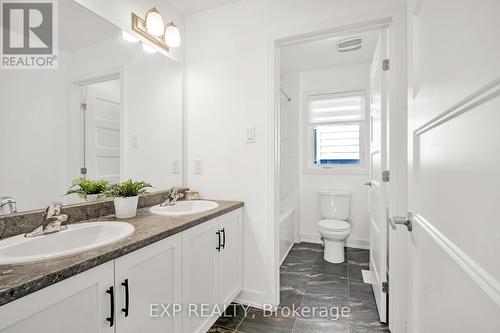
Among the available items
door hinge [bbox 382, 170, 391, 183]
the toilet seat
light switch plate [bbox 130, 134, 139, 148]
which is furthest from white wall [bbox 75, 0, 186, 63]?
the toilet seat

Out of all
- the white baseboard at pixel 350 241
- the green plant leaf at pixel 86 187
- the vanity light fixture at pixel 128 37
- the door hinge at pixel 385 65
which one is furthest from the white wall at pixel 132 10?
the white baseboard at pixel 350 241

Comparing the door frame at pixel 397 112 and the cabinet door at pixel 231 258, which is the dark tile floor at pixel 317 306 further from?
the door frame at pixel 397 112

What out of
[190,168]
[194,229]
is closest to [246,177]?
[190,168]

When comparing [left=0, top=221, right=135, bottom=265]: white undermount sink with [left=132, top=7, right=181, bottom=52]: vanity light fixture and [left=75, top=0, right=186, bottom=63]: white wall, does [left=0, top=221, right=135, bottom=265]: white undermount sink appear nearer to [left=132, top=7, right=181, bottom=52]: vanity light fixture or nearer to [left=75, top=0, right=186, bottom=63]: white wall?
[left=75, top=0, right=186, bottom=63]: white wall

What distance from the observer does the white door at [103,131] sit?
54.4 inches

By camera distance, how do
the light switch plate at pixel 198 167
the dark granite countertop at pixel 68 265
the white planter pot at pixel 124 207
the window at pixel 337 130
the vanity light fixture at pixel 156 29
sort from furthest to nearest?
the window at pixel 337 130 → the light switch plate at pixel 198 167 → the vanity light fixture at pixel 156 29 → the white planter pot at pixel 124 207 → the dark granite countertop at pixel 68 265

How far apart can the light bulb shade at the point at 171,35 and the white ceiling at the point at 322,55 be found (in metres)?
1.12

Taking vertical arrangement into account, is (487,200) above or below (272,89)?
below

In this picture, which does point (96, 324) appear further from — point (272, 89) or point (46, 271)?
point (272, 89)

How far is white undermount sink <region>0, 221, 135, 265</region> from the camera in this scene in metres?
0.78

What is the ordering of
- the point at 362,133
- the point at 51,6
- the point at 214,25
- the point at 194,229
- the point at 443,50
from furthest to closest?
the point at 362,133
the point at 214,25
the point at 194,229
the point at 51,6
the point at 443,50

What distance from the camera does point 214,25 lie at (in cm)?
204

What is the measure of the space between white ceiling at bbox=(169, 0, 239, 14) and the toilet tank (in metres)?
2.42

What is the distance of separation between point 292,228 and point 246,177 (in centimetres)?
165
